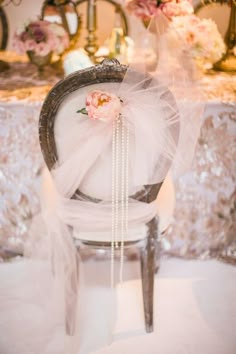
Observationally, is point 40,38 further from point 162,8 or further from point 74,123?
point 74,123

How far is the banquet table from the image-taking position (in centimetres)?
166

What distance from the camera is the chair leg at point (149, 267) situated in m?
1.39

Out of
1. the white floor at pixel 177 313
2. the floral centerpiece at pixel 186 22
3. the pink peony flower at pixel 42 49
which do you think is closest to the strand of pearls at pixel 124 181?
the white floor at pixel 177 313

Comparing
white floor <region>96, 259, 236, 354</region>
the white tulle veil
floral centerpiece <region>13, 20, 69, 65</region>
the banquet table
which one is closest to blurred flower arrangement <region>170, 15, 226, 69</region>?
the banquet table

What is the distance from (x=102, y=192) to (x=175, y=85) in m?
0.35

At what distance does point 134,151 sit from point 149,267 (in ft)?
1.33

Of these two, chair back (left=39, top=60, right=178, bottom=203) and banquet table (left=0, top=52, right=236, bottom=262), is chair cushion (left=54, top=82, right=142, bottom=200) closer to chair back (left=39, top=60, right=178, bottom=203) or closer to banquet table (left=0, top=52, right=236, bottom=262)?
chair back (left=39, top=60, right=178, bottom=203)

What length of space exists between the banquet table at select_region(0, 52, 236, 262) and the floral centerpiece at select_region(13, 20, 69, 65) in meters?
0.11

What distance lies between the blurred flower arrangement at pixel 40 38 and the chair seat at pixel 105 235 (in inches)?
34.4

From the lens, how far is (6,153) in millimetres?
1711

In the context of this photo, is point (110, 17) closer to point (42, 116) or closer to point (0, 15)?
point (0, 15)

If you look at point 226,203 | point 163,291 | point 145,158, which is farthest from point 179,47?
point 163,291

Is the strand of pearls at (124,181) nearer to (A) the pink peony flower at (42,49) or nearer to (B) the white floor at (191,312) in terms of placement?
(B) the white floor at (191,312)

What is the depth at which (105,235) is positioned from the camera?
4.41 ft
